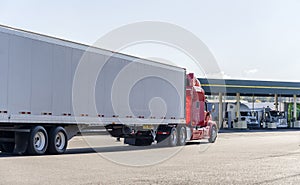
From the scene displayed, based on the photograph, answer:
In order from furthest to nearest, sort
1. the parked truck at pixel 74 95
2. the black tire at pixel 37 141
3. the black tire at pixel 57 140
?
the black tire at pixel 57 140 < the black tire at pixel 37 141 < the parked truck at pixel 74 95

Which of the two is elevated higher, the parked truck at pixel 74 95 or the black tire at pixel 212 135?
the parked truck at pixel 74 95

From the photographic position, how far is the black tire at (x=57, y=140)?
19.2m

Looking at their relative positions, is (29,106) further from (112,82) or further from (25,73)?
(112,82)

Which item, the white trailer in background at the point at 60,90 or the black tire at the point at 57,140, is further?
the black tire at the point at 57,140

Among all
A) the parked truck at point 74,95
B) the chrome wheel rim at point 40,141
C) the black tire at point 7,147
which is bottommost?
the black tire at point 7,147

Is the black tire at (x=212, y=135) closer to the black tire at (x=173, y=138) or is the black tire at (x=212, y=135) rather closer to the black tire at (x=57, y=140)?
the black tire at (x=173, y=138)

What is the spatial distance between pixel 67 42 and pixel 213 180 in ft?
29.7

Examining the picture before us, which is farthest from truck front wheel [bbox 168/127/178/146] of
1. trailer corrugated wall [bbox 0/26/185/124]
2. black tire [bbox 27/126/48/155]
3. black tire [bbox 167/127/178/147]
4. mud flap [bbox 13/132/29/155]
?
mud flap [bbox 13/132/29/155]

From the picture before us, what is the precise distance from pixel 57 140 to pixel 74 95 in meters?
1.69

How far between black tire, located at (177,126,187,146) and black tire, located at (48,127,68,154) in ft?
28.6

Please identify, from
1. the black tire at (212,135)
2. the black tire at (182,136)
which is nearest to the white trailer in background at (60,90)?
the black tire at (182,136)

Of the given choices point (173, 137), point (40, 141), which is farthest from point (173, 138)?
point (40, 141)

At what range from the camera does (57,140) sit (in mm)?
19766

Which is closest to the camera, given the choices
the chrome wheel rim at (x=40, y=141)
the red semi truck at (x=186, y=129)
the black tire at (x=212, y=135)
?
the chrome wheel rim at (x=40, y=141)
